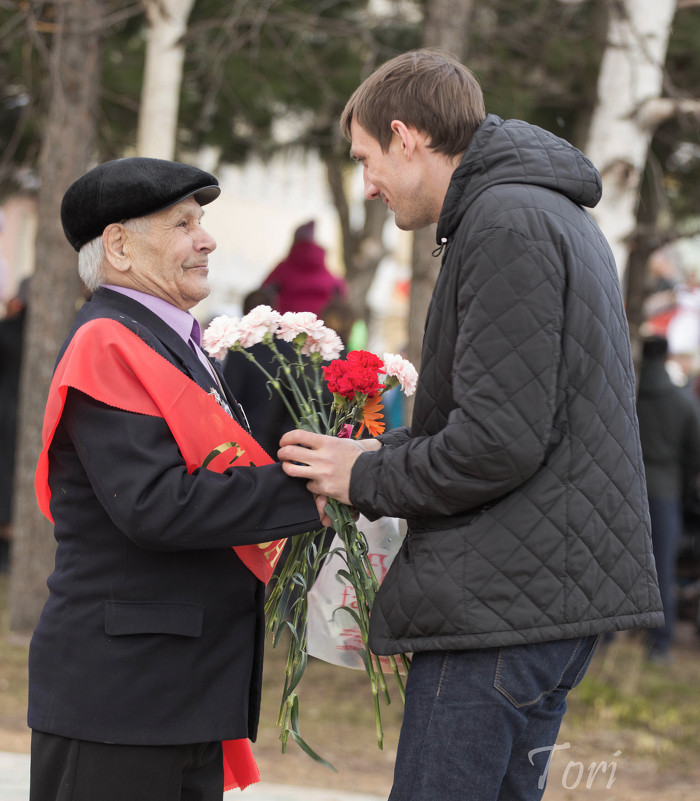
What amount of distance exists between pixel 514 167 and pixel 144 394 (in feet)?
2.74

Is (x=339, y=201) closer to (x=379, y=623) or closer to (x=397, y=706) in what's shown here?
(x=397, y=706)

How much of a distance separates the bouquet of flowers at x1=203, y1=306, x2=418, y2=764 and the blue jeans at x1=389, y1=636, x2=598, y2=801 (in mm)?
307

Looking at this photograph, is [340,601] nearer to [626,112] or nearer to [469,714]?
[469,714]

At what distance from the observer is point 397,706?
595cm

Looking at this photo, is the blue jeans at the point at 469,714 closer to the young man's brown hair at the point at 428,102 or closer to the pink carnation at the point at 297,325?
the pink carnation at the point at 297,325

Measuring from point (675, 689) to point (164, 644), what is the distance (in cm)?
512

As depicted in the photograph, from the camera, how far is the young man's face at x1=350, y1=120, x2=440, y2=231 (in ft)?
7.30

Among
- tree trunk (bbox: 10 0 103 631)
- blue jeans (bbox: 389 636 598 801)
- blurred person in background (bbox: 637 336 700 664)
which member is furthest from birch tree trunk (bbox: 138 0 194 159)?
blue jeans (bbox: 389 636 598 801)

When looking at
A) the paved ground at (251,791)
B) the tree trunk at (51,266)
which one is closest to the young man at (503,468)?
the paved ground at (251,791)

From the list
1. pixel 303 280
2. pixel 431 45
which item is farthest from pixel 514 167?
pixel 303 280

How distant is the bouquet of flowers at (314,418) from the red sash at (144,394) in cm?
17

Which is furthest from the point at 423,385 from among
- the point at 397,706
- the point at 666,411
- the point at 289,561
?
the point at 666,411

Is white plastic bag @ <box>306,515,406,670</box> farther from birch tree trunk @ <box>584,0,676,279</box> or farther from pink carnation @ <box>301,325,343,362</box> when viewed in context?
birch tree trunk @ <box>584,0,676,279</box>

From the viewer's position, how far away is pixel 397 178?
2.25 m
